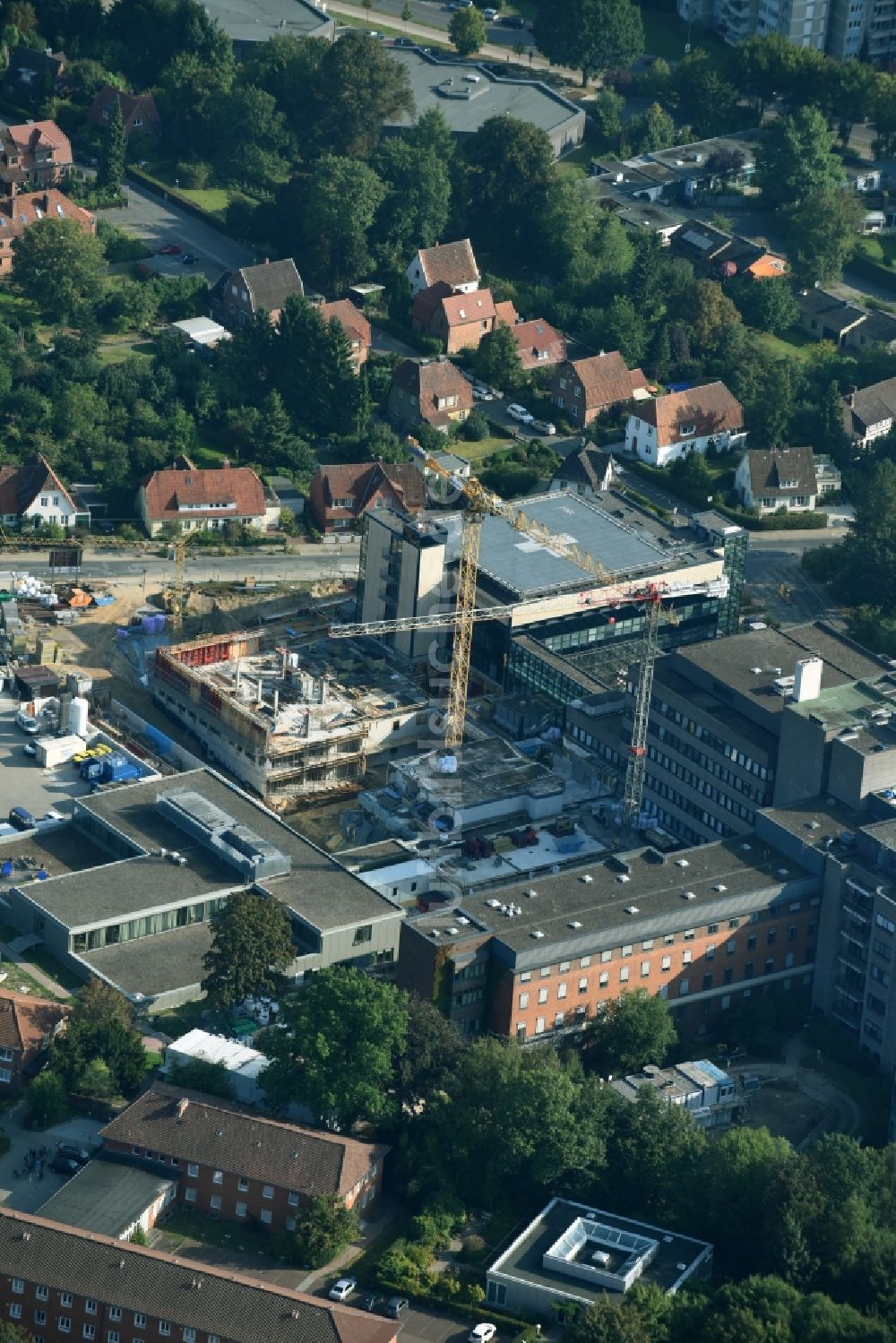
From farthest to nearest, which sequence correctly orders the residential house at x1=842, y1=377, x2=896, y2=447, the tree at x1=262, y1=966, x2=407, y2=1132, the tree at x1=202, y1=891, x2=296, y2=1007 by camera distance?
the residential house at x1=842, y1=377, x2=896, y2=447 < the tree at x1=202, y1=891, x2=296, y2=1007 < the tree at x1=262, y1=966, x2=407, y2=1132

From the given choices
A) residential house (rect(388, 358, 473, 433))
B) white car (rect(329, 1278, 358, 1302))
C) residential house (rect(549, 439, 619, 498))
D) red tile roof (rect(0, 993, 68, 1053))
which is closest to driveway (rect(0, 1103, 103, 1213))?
red tile roof (rect(0, 993, 68, 1053))

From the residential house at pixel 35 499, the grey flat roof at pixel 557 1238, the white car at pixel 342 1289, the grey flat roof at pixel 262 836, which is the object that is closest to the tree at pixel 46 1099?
the grey flat roof at pixel 262 836

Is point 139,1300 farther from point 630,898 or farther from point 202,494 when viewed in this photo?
point 202,494

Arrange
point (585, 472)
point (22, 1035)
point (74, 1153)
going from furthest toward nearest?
1. point (585, 472)
2. point (22, 1035)
3. point (74, 1153)

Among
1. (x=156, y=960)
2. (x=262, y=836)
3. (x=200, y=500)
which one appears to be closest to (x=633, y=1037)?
(x=156, y=960)

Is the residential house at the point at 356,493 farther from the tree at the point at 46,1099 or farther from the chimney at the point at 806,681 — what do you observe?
the tree at the point at 46,1099

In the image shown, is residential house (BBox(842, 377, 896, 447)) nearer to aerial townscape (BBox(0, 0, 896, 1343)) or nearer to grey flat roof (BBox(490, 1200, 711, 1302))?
aerial townscape (BBox(0, 0, 896, 1343))

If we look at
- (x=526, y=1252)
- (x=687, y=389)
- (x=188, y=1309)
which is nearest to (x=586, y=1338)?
(x=526, y=1252)
